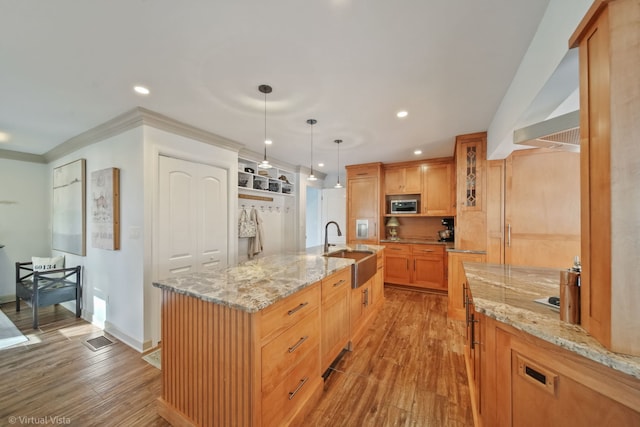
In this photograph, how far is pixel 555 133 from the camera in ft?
4.02

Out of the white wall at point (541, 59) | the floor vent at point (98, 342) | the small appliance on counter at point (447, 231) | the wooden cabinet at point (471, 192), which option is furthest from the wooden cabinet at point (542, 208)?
the floor vent at point (98, 342)

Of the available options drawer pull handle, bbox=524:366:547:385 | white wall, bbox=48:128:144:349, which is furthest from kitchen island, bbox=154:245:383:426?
white wall, bbox=48:128:144:349

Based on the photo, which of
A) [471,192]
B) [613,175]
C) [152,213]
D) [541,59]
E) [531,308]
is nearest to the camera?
[613,175]

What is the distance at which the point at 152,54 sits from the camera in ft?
5.62

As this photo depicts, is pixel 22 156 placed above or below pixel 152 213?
above

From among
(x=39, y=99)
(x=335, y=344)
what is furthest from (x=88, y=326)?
(x=335, y=344)

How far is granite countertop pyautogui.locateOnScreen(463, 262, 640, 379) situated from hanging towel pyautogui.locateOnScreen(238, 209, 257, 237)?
3297 mm

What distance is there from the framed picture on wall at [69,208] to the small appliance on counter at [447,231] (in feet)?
19.2

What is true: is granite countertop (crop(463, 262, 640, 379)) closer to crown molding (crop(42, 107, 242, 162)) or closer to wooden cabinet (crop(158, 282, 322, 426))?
wooden cabinet (crop(158, 282, 322, 426))

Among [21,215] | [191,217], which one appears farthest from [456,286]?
[21,215]

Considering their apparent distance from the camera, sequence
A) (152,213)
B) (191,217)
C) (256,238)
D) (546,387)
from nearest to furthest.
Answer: (546,387) → (152,213) → (191,217) → (256,238)

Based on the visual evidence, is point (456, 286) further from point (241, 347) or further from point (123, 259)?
point (123, 259)

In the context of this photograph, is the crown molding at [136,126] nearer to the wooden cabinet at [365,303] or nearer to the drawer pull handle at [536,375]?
the wooden cabinet at [365,303]

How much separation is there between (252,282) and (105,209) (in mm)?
2498
